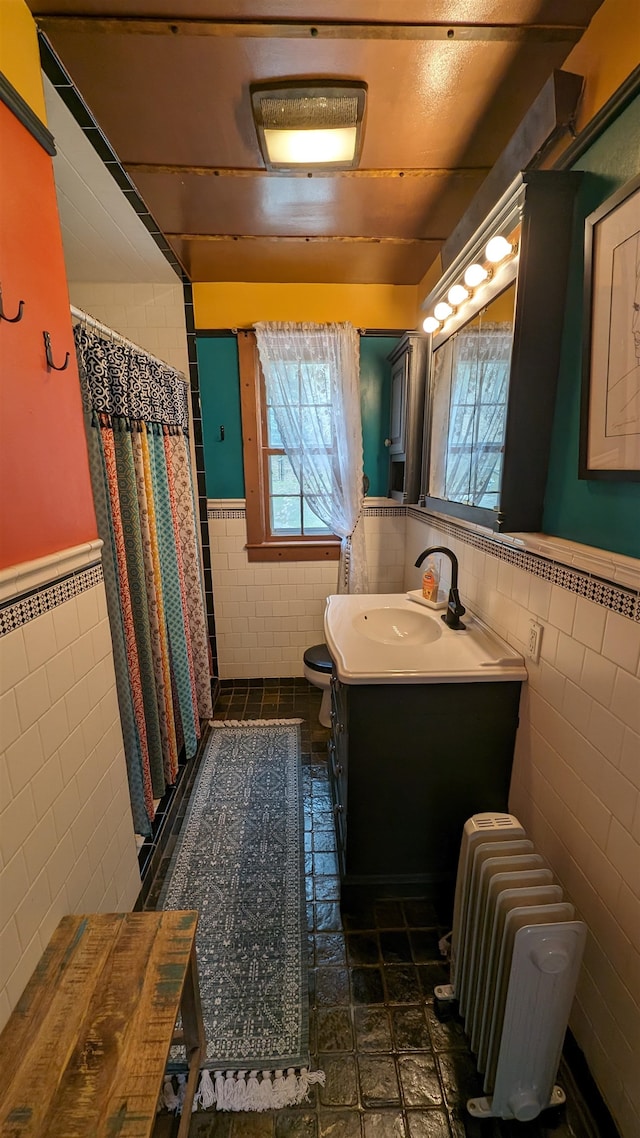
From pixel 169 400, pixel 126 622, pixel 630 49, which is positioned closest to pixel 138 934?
pixel 126 622

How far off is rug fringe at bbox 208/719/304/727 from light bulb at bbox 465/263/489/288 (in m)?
2.23

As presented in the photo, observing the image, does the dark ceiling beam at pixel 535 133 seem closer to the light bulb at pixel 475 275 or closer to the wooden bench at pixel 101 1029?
the light bulb at pixel 475 275

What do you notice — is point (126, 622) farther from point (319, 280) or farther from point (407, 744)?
point (319, 280)

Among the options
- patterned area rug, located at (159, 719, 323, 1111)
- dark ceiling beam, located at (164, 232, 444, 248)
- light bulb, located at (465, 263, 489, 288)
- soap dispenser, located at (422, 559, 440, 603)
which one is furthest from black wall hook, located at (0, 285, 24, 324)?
patterned area rug, located at (159, 719, 323, 1111)

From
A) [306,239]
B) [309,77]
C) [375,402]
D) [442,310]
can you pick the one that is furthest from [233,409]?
[309,77]

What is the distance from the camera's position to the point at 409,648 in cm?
149

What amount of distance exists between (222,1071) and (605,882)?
1.04 meters

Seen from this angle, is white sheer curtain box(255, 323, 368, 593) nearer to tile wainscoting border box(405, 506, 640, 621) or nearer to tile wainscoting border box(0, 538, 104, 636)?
tile wainscoting border box(405, 506, 640, 621)

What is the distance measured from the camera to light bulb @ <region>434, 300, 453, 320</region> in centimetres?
178

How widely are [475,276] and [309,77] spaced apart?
70cm

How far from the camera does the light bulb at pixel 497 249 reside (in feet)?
4.18

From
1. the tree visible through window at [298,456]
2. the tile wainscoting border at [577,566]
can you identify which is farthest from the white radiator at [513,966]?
the tree visible through window at [298,456]

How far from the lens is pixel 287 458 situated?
2777 millimetres

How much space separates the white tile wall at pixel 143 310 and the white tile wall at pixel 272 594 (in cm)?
105
